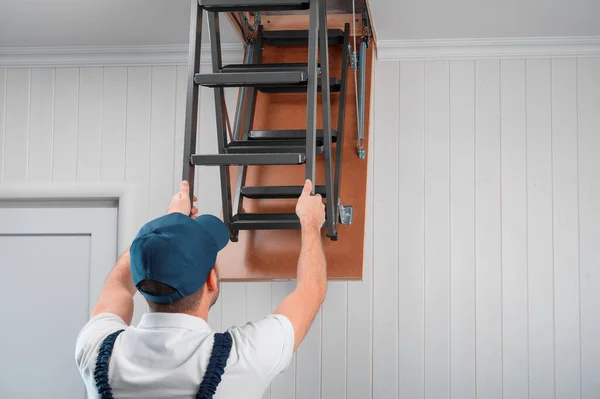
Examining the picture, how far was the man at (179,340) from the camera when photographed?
1.67m

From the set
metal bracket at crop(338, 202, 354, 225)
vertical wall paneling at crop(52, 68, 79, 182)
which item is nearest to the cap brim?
metal bracket at crop(338, 202, 354, 225)

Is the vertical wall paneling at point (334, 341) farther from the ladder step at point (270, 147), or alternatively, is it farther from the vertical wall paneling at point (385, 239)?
the ladder step at point (270, 147)

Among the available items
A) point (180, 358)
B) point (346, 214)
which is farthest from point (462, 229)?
point (180, 358)

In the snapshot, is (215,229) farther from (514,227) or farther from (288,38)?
(514,227)

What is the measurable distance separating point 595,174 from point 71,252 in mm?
A: 2458

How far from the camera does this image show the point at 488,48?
343 cm

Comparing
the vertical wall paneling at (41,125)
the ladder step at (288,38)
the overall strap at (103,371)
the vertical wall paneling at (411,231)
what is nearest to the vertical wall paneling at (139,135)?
the vertical wall paneling at (41,125)

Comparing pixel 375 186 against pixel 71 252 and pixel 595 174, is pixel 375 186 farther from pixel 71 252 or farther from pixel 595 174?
pixel 71 252

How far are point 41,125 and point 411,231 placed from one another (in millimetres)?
1840

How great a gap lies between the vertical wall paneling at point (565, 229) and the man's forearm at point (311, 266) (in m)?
1.64

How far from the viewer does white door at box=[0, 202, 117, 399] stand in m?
3.62

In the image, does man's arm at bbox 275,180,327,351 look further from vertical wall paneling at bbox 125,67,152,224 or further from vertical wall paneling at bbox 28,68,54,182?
vertical wall paneling at bbox 28,68,54,182

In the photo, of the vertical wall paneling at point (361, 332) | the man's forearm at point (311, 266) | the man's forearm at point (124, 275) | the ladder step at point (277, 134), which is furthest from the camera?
the vertical wall paneling at point (361, 332)

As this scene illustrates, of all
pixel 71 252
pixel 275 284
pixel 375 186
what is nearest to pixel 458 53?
pixel 375 186
